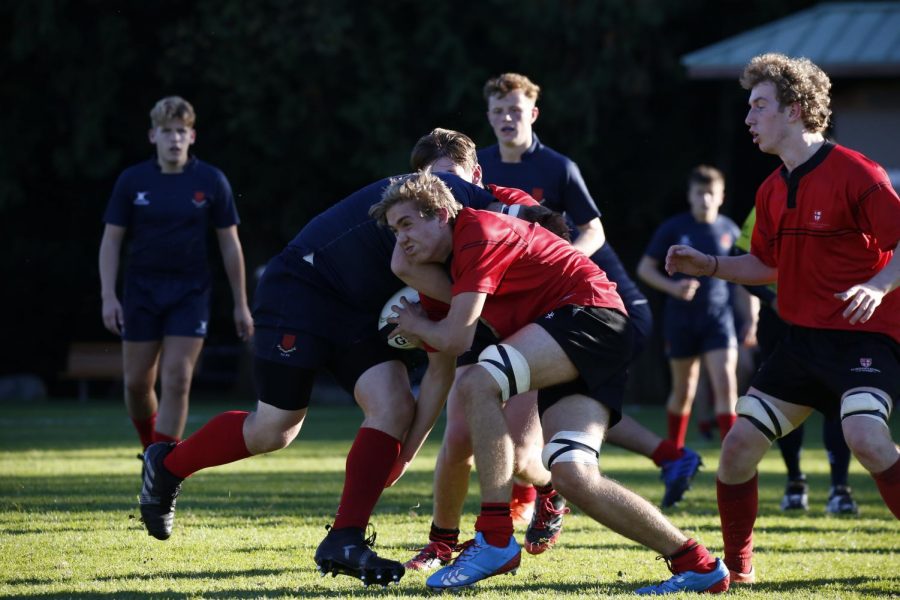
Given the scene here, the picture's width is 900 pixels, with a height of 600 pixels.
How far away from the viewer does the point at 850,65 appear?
17.8 metres

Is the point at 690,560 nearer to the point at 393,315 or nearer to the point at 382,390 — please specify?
the point at 382,390

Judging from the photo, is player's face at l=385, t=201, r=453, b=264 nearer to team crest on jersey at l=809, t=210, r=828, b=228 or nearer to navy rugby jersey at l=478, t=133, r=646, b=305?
team crest on jersey at l=809, t=210, r=828, b=228

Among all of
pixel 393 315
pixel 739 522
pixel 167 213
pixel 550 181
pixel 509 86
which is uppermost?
pixel 509 86

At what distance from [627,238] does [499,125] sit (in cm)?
1731

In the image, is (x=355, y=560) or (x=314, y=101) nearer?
(x=355, y=560)

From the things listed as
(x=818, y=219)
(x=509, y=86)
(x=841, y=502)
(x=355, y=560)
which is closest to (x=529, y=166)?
(x=509, y=86)

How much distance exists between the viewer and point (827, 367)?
523 centimetres

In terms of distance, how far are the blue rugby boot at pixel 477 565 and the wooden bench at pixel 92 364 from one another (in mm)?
18674

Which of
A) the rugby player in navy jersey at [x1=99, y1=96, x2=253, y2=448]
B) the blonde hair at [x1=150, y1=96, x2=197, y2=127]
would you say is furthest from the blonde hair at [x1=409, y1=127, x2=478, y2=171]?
the blonde hair at [x1=150, y1=96, x2=197, y2=127]

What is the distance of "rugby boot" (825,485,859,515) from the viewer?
8.16m

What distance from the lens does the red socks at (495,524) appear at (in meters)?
4.86

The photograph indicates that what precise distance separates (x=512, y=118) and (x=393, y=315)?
236cm

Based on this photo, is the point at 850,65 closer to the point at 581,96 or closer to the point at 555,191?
the point at 581,96

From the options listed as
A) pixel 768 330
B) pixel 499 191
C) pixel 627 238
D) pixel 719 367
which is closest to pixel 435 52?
pixel 627 238
